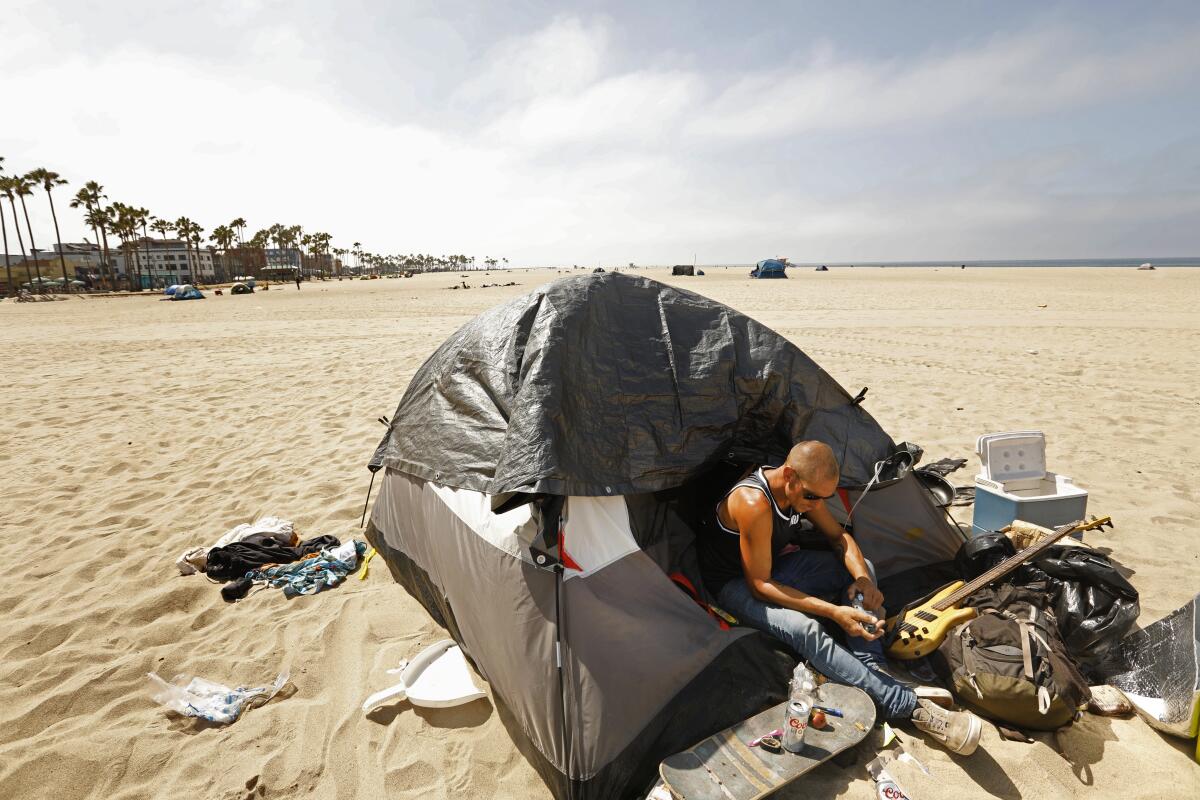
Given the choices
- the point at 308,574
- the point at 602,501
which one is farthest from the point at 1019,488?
the point at 308,574

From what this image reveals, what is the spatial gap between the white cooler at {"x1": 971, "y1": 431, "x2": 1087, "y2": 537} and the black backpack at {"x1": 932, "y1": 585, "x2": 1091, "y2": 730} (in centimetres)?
122

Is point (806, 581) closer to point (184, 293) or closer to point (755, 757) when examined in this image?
point (755, 757)

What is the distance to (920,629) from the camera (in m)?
3.33

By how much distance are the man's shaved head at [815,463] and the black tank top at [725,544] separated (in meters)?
0.26

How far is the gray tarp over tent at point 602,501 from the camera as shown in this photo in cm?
283

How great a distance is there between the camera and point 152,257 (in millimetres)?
88562

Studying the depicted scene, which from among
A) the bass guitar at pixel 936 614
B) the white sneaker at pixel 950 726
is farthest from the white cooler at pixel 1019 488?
the white sneaker at pixel 950 726

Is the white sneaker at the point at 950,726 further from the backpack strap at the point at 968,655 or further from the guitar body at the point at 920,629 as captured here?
the guitar body at the point at 920,629

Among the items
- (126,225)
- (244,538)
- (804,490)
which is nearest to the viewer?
(804,490)

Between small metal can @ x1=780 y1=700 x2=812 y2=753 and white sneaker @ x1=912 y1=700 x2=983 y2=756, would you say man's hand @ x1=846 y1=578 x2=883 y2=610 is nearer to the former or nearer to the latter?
white sneaker @ x1=912 y1=700 x2=983 y2=756

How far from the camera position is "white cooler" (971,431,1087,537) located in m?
4.34

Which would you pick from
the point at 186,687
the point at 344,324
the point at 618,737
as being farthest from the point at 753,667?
the point at 344,324

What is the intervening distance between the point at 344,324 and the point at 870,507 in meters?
21.2

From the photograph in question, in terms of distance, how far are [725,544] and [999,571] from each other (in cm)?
171
